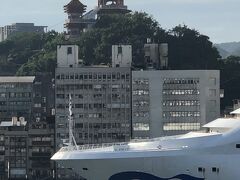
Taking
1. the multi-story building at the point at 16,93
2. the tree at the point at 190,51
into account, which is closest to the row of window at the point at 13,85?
the multi-story building at the point at 16,93

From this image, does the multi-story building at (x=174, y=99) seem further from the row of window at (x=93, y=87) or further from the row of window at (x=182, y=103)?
the row of window at (x=93, y=87)

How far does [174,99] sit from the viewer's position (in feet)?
215

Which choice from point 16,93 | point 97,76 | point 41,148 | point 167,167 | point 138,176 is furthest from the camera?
point 16,93

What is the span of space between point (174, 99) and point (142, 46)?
2125 centimetres

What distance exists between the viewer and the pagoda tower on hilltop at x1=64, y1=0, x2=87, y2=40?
109 meters

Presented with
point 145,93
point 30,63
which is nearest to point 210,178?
point 145,93

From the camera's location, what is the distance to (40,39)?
115m

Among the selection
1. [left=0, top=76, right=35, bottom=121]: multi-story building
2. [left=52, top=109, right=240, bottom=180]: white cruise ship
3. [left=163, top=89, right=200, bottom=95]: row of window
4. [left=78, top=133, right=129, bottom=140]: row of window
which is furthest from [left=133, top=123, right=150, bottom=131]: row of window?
[left=52, top=109, right=240, bottom=180]: white cruise ship

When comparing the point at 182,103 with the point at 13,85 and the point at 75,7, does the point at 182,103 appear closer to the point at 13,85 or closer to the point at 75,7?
the point at 13,85

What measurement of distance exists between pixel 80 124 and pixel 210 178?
29.3 m

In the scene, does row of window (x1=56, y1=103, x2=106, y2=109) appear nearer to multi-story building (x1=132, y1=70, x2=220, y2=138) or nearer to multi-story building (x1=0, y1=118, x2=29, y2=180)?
multi-story building (x1=132, y1=70, x2=220, y2=138)

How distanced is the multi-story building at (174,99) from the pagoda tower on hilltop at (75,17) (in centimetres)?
4305

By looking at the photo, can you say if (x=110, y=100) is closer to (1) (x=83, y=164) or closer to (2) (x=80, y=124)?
(2) (x=80, y=124)

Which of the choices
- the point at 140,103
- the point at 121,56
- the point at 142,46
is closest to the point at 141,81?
the point at 140,103
